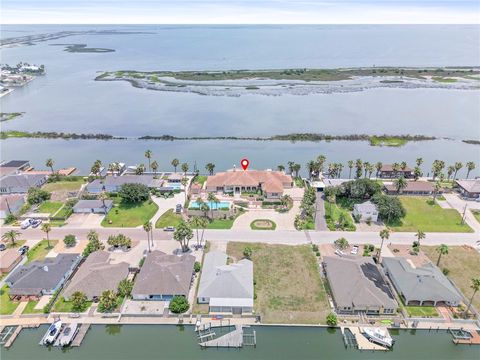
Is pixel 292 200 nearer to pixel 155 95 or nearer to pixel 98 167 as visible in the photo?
pixel 98 167

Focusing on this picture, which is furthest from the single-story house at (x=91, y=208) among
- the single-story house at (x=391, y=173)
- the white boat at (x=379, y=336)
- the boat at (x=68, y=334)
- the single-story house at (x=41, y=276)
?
the single-story house at (x=391, y=173)

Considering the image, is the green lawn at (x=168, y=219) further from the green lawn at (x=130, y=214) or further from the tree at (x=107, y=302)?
the tree at (x=107, y=302)

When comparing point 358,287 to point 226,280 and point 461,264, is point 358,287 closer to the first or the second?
point 226,280

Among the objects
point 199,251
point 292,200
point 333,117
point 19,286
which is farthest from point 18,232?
point 333,117

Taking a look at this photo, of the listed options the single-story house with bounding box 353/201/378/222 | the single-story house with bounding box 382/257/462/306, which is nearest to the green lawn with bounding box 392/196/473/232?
the single-story house with bounding box 353/201/378/222

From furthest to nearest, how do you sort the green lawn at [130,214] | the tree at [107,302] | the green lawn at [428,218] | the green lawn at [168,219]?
the green lawn at [130,214] < the green lawn at [168,219] < the green lawn at [428,218] < the tree at [107,302]
